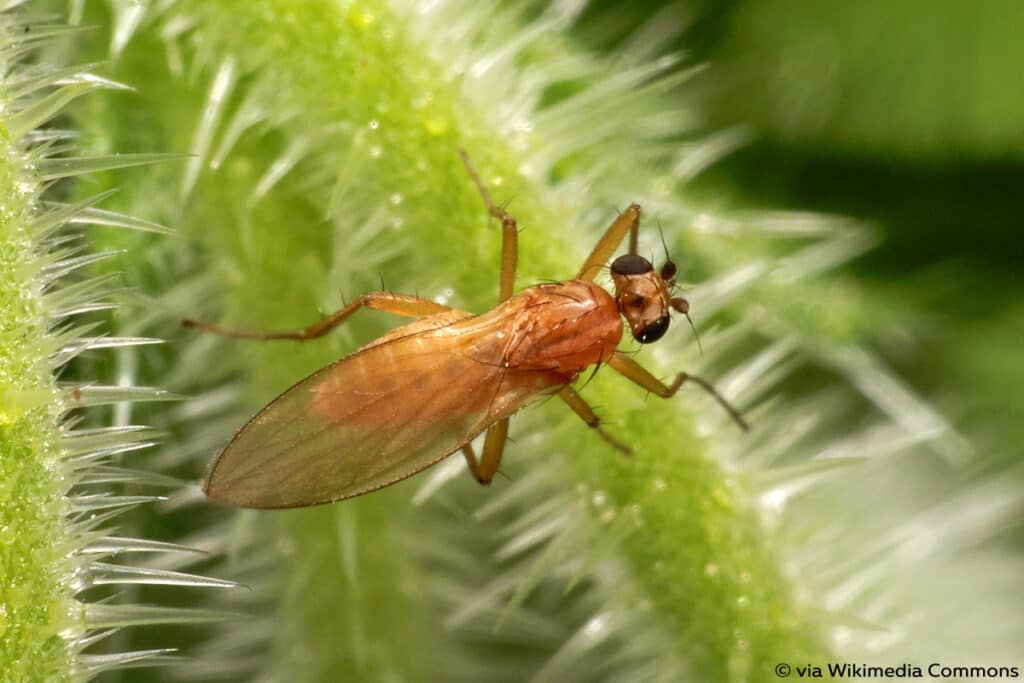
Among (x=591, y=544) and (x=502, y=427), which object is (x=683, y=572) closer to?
(x=591, y=544)

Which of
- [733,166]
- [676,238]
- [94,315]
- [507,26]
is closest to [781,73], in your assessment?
[733,166]

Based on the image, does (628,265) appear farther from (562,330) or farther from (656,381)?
(656,381)

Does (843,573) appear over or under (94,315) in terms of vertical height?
under

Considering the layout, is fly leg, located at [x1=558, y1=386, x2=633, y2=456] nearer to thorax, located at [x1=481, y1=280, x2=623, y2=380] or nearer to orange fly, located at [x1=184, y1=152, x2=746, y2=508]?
orange fly, located at [x1=184, y1=152, x2=746, y2=508]

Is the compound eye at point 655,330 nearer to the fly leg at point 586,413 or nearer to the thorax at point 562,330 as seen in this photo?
the thorax at point 562,330

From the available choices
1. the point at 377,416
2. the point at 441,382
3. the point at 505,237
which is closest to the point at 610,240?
the point at 505,237
